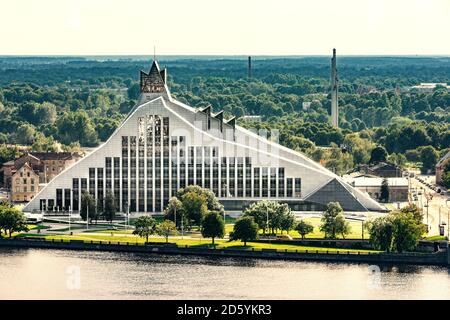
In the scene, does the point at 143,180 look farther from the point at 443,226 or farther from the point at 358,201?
the point at 443,226

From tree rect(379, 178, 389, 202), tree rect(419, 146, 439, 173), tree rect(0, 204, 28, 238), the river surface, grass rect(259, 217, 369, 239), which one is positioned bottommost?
the river surface

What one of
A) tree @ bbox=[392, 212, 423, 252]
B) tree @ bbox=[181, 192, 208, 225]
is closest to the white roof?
tree @ bbox=[181, 192, 208, 225]

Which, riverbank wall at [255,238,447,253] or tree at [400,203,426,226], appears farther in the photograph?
tree at [400,203,426,226]

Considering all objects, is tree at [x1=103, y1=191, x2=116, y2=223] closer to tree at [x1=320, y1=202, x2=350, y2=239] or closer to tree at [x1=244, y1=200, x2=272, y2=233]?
tree at [x1=244, y1=200, x2=272, y2=233]

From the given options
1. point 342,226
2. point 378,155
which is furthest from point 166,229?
point 378,155

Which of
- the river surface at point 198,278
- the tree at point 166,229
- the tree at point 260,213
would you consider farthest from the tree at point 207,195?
the river surface at point 198,278

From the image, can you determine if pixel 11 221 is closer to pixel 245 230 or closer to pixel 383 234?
pixel 245 230

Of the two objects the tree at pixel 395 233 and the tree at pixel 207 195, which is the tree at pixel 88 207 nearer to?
the tree at pixel 207 195

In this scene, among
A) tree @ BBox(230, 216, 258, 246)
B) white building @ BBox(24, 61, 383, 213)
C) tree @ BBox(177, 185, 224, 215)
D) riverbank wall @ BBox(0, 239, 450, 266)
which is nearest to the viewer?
riverbank wall @ BBox(0, 239, 450, 266)
